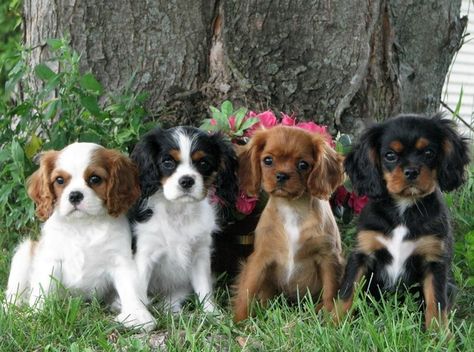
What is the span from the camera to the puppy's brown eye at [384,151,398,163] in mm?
4621

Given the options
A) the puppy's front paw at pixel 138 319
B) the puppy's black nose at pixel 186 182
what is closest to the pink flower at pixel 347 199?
the puppy's black nose at pixel 186 182

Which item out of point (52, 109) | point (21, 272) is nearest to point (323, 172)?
point (52, 109)

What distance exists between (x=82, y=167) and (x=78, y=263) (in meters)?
0.64

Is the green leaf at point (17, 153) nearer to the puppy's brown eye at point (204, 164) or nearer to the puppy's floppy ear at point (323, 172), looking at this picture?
the puppy's brown eye at point (204, 164)

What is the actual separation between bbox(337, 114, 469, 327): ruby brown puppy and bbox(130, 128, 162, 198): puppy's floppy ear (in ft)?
3.99

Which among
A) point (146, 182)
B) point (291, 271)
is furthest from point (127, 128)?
point (291, 271)

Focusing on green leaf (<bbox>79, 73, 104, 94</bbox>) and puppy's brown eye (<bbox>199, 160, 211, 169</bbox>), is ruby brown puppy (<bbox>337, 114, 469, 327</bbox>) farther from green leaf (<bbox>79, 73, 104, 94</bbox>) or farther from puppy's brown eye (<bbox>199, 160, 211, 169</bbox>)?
green leaf (<bbox>79, 73, 104, 94</bbox>)

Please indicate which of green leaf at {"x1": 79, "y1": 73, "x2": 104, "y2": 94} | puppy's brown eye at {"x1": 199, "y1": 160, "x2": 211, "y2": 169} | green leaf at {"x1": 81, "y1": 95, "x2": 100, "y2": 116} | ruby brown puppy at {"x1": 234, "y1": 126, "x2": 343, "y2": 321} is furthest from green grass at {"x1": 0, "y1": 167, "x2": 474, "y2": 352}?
green leaf at {"x1": 79, "y1": 73, "x2": 104, "y2": 94}

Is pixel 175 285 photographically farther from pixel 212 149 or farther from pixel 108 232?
pixel 212 149

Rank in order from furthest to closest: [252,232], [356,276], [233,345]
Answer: [252,232] → [356,276] → [233,345]

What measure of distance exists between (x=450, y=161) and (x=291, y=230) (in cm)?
105

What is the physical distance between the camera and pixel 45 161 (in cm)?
501

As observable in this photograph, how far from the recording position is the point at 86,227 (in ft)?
16.8

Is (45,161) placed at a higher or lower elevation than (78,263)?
higher
